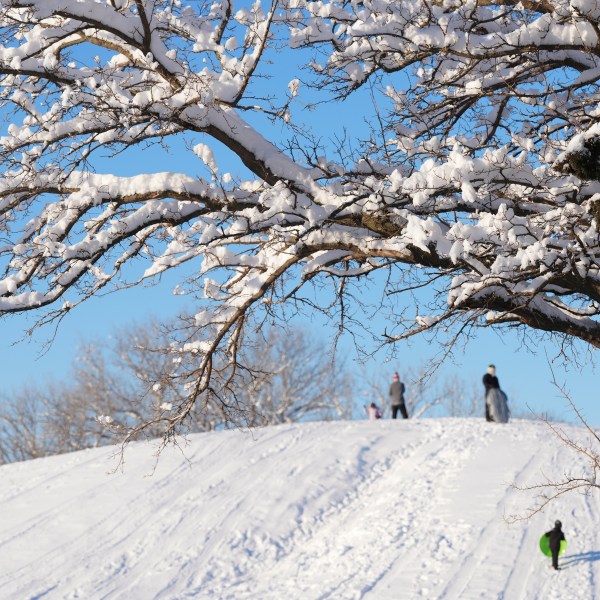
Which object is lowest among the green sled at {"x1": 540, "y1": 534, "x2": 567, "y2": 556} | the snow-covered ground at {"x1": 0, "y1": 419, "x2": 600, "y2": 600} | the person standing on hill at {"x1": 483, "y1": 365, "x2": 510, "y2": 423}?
the green sled at {"x1": 540, "y1": 534, "x2": 567, "y2": 556}

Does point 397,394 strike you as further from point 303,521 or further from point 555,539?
point 555,539

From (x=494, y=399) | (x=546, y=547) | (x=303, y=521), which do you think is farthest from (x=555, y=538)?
(x=494, y=399)

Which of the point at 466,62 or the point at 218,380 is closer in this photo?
the point at 466,62

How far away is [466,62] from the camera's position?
26.3 feet

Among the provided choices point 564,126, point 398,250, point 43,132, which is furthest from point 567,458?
point 43,132

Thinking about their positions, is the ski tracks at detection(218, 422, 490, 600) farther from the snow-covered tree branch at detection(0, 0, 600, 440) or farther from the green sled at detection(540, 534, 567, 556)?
the snow-covered tree branch at detection(0, 0, 600, 440)

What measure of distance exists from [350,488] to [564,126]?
37.2 feet

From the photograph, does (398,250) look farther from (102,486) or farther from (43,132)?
(102,486)

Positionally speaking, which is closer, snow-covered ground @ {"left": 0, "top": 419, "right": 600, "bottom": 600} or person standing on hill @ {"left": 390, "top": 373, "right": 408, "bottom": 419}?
snow-covered ground @ {"left": 0, "top": 419, "right": 600, "bottom": 600}

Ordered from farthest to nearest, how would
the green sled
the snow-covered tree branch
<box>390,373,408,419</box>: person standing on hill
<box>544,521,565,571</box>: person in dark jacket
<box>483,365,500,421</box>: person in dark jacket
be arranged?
<box>390,373,408,419</box>: person standing on hill → <box>483,365,500,421</box>: person in dark jacket → the green sled → <box>544,521,565,571</box>: person in dark jacket → the snow-covered tree branch

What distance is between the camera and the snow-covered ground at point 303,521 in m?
13.4

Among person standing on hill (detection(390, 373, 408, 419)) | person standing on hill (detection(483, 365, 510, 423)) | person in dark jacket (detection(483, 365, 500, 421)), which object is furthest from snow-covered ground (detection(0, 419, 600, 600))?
person standing on hill (detection(390, 373, 408, 419))

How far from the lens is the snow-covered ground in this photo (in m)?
13.4

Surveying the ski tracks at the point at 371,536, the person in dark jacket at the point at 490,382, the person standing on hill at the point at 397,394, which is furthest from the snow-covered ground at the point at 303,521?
the person standing on hill at the point at 397,394
